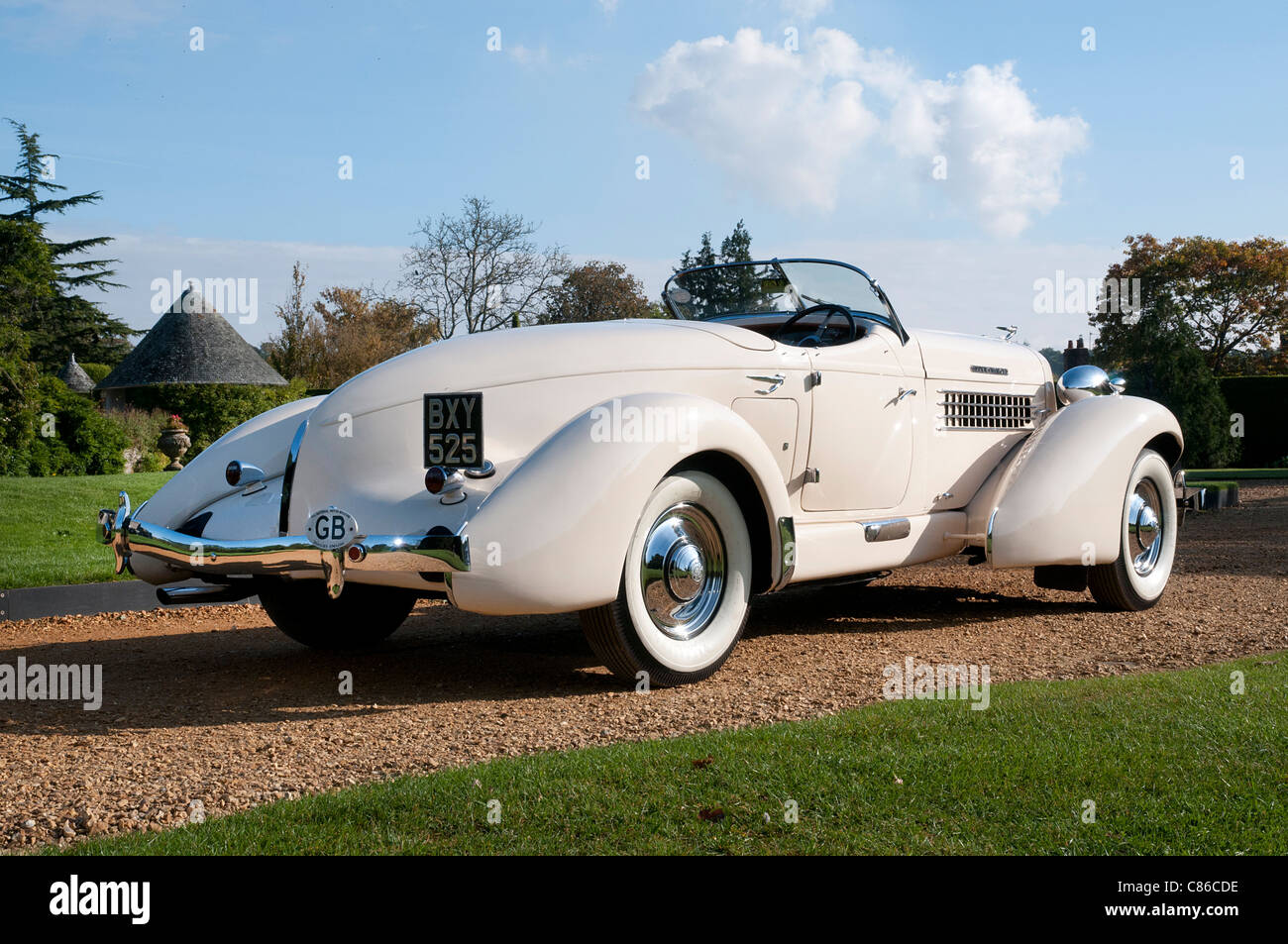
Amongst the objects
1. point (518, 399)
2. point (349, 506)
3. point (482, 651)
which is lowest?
point (482, 651)

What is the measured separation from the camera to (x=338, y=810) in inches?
123

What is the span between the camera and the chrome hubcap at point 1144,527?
685 cm

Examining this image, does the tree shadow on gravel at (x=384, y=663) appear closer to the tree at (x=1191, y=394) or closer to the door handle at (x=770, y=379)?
the door handle at (x=770, y=379)

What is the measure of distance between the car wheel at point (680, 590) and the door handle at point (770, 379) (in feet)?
→ 1.89

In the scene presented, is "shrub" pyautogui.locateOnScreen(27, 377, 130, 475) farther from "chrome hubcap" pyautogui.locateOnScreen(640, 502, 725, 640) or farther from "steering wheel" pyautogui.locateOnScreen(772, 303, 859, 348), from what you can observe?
"chrome hubcap" pyautogui.locateOnScreen(640, 502, 725, 640)

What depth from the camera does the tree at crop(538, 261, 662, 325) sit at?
3462 centimetres

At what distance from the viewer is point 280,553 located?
14.4 ft

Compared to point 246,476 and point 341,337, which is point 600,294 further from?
point 246,476

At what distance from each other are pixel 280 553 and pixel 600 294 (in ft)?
106

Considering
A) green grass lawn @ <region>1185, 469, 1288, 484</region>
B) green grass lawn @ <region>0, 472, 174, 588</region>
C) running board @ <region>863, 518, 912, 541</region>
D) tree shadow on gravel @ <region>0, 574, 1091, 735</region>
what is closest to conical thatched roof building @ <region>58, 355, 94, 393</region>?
green grass lawn @ <region>0, 472, 174, 588</region>

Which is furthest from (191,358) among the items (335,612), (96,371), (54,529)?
(335,612)

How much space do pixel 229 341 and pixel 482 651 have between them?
93.4 ft
